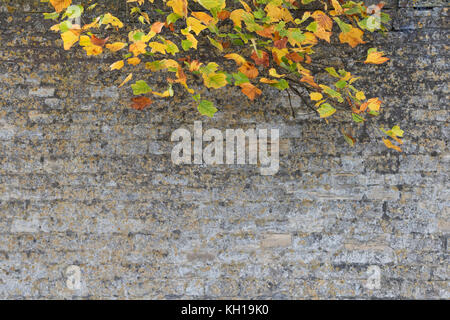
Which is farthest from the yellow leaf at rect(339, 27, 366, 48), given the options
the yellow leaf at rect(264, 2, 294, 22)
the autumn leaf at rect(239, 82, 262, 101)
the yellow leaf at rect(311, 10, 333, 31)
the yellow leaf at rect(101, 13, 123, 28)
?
the yellow leaf at rect(101, 13, 123, 28)

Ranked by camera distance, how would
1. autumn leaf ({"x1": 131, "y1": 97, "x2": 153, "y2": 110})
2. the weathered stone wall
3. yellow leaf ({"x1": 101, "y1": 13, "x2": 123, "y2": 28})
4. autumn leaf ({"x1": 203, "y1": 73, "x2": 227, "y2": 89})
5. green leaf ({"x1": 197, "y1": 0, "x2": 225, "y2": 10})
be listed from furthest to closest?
the weathered stone wall, autumn leaf ({"x1": 131, "y1": 97, "x2": 153, "y2": 110}), autumn leaf ({"x1": 203, "y1": 73, "x2": 227, "y2": 89}), yellow leaf ({"x1": 101, "y1": 13, "x2": 123, "y2": 28}), green leaf ({"x1": 197, "y1": 0, "x2": 225, "y2": 10})

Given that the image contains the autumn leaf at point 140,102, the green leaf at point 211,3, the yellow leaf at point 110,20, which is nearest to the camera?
the green leaf at point 211,3

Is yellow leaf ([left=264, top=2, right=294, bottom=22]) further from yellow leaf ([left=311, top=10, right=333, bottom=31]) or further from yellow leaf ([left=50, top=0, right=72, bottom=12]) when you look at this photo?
yellow leaf ([left=50, top=0, right=72, bottom=12])

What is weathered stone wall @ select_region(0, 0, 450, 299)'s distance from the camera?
2842 mm

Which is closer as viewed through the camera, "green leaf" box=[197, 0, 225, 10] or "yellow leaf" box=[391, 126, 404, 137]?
"green leaf" box=[197, 0, 225, 10]

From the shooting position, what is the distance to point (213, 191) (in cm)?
288

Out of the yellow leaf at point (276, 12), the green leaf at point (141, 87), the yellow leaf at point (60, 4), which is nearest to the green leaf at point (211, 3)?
the yellow leaf at point (276, 12)

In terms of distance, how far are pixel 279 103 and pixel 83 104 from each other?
1.41 meters

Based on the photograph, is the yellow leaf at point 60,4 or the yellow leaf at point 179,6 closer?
the yellow leaf at point 179,6

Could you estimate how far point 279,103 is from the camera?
9.47 ft

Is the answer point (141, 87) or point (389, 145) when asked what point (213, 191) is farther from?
point (389, 145)

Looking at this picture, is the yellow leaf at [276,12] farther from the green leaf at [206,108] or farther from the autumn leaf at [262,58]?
the green leaf at [206,108]

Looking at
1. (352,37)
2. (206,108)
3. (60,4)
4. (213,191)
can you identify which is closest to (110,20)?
(60,4)

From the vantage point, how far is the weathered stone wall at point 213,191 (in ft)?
9.32
